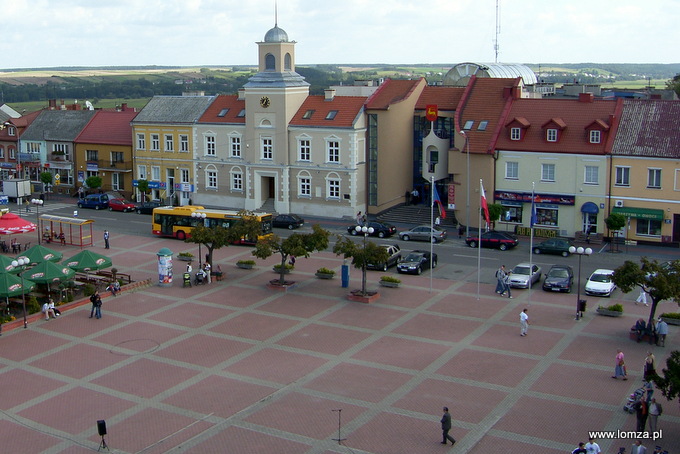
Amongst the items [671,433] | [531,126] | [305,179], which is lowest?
[671,433]

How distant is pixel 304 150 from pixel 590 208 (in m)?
23.9

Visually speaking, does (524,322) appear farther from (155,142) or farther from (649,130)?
(155,142)

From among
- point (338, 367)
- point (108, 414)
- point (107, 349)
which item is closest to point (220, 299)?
point (107, 349)

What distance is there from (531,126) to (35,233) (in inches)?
1545

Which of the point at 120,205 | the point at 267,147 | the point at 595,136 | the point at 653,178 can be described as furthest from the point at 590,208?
the point at 120,205

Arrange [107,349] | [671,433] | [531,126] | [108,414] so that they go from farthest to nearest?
[531,126] → [107,349] → [108,414] → [671,433]

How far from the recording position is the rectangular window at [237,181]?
7056 centimetres

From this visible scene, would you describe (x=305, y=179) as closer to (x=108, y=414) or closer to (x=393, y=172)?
(x=393, y=172)

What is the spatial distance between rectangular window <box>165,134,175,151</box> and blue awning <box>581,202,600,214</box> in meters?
37.7

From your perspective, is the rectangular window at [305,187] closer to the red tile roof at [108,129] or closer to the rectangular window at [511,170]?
the rectangular window at [511,170]

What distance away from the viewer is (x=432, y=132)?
63.9m

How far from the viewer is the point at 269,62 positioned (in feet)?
222

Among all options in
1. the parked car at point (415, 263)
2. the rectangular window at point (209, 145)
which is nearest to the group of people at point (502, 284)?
the parked car at point (415, 263)

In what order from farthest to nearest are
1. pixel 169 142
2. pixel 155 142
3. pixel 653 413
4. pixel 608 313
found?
pixel 155 142 < pixel 169 142 < pixel 608 313 < pixel 653 413
